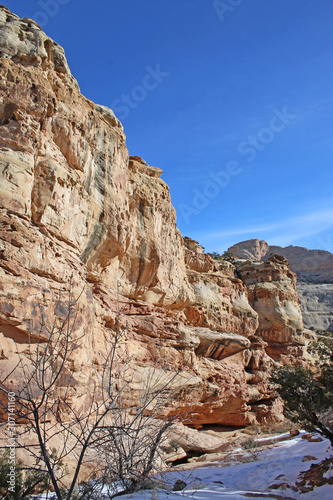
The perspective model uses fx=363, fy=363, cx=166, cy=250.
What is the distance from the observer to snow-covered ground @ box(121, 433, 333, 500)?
36.2ft

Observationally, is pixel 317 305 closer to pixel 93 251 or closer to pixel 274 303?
pixel 274 303

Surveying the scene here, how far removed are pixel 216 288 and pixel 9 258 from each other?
22.0 meters

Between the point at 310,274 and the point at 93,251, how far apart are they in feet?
280

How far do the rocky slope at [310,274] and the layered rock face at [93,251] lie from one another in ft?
138

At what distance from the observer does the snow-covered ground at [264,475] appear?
36.2ft

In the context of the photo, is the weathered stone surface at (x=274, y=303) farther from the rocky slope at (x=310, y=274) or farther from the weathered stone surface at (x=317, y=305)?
the weathered stone surface at (x=317, y=305)

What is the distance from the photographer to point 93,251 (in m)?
16.7

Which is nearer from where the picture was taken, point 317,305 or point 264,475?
point 264,475

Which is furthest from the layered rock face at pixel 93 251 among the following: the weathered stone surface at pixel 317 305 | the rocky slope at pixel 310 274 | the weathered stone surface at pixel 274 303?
the weathered stone surface at pixel 317 305

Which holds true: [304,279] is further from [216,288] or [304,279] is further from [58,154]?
[58,154]

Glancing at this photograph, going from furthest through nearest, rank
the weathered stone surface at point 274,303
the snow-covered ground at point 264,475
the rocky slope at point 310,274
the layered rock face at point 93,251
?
1. the rocky slope at point 310,274
2. the weathered stone surface at point 274,303
3. the layered rock face at point 93,251
4. the snow-covered ground at point 264,475

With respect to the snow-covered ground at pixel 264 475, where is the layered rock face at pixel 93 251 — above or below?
above

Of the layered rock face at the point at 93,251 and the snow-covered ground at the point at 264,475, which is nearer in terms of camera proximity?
the snow-covered ground at the point at 264,475

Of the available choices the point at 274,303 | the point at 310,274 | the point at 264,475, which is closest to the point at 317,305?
the point at 310,274
